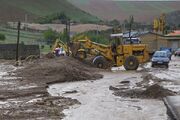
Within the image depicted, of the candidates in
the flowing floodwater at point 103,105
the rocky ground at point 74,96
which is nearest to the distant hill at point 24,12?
the rocky ground at point 74,96

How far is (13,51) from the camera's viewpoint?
70.0 m

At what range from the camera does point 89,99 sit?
2852cm

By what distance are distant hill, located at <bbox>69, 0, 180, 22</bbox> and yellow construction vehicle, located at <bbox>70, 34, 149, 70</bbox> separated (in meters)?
118

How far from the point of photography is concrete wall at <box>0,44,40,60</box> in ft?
227

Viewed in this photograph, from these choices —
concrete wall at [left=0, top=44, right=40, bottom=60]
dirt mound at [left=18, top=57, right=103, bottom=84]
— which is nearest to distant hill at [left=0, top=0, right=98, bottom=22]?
concrete wall at [left=0, top=44, right=40, bottom=60]

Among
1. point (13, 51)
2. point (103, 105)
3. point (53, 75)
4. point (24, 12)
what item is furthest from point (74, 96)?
point (24, 12)

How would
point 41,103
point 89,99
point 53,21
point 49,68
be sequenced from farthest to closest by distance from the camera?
point 53,21 < point 49,68 < point 89,99 < point 41,103

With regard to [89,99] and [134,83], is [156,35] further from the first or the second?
[89,99]

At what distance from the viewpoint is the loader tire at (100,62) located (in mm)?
52750

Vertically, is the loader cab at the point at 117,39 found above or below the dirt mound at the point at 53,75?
above

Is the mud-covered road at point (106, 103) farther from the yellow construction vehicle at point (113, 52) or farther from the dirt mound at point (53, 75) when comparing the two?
the yellow construction vehicle at point (113, 52)

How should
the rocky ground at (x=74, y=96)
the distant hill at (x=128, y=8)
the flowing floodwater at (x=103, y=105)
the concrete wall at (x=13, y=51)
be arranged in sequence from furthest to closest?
the distant hill at (x=128, y=8), the concrete wall at (x=13, y=51), the rocky ground at (x=74, y=96), the flowing floodwater at (x=103, y=105)

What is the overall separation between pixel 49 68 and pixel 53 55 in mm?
15333

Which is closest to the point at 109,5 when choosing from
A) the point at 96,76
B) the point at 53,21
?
the point at 53,21
